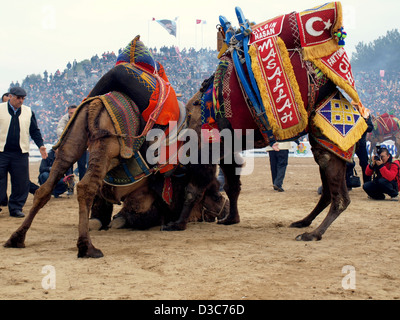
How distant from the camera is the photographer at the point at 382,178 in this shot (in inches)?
346

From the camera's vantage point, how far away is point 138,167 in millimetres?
5188

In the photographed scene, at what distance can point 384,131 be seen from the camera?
2120 centimetres

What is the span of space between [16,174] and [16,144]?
0.47 meters

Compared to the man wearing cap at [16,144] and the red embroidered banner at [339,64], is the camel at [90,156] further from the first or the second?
the man wearing cap at [16,144]

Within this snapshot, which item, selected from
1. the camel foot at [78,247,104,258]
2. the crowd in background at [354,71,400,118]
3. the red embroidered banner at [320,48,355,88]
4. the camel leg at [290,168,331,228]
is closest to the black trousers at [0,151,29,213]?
the camel foot at [78,247,104,258]

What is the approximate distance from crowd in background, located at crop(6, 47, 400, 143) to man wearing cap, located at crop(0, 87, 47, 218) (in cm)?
2458

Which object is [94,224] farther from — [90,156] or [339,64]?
[339,64]

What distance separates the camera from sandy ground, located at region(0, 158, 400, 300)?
3145 millimetres

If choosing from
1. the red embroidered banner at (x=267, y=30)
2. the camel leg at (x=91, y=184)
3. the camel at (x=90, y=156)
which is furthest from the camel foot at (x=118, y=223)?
the red embroidered banner at (x=267, y=30)

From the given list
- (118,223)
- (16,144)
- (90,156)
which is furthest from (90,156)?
(16,144)

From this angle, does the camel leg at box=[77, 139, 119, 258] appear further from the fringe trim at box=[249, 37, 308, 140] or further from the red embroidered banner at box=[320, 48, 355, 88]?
the red embroidered banner at box=[320, 48, 355, 88]

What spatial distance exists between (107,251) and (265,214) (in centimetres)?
332

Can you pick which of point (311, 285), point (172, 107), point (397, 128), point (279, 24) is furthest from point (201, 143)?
point (397, 128)

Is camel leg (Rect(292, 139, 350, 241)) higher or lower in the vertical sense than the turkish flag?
lower
